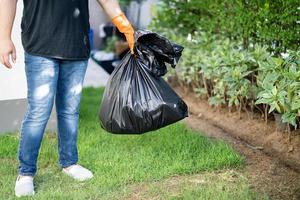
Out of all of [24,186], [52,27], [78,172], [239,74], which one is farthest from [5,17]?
[239,74]

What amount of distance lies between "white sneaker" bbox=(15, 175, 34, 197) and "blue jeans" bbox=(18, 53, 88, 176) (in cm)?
4

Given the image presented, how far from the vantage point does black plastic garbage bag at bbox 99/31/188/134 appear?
331 centimetres

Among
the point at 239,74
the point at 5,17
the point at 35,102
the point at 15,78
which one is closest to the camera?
the point at 5,17

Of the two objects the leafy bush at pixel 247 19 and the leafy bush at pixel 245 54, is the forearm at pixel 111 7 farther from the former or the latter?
the leafy bush at pixel 247 19

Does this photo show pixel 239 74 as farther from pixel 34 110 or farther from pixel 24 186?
pixel 24 186

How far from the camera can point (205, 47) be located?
5871mm

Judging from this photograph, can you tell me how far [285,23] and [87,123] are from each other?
210 cm

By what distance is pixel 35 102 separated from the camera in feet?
10.5

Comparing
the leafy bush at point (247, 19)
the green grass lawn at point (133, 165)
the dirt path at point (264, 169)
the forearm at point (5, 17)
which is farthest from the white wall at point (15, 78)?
the leafy bush at point (247, 19)

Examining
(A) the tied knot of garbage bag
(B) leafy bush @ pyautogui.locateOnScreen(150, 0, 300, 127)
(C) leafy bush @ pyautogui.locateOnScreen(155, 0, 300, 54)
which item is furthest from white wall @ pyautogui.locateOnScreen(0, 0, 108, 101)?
(C) leafy bush @ pyautogui.locateOnScreen(155, 0, 300, 54)

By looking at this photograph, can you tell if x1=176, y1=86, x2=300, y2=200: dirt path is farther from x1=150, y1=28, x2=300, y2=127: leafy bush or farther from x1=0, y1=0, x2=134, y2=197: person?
x1=0, y1=0, x2=134, y2=197: person

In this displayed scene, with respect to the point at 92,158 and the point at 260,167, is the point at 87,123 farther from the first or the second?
the point at 260,167

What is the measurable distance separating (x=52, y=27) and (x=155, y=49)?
28.0 inches

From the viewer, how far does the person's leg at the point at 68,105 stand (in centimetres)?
332
